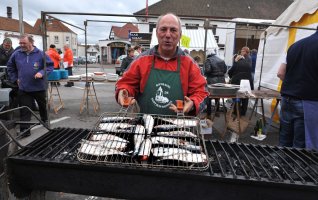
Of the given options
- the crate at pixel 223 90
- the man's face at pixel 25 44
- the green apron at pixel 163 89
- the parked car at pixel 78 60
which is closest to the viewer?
the green apron at pixel 163 89

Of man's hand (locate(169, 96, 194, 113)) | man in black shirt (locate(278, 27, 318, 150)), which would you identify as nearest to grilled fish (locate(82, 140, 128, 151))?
man's hand (locate(169, 96, 194, 113))

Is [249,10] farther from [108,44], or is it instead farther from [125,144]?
[125,144]

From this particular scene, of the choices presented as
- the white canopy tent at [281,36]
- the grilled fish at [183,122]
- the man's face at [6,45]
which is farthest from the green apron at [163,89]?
the man's face at [6,45]

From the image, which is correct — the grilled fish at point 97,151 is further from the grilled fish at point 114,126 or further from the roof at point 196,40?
the roof at point 196,40

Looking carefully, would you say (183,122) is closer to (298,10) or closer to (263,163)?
(263,163)

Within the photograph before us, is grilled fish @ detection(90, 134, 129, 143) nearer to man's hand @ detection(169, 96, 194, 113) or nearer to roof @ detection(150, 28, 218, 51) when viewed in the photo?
man's hand @ detection(169, 96, 194, 113)

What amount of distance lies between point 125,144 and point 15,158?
75 centimetres

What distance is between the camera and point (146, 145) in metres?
1.67

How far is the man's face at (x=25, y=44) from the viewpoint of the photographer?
187 inches

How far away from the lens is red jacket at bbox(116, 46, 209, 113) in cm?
238

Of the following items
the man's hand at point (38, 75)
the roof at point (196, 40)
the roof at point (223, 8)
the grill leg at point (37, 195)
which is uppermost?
the roof at point (223, 8)

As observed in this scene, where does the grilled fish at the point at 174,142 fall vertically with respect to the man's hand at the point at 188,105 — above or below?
below

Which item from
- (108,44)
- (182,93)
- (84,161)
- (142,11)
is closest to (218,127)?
(182,93)

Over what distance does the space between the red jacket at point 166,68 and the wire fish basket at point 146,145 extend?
19.3 inches
